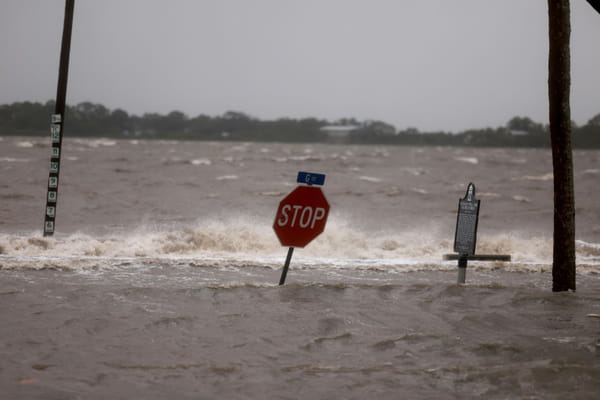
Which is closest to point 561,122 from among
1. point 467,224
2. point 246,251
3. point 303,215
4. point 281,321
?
point 467,224

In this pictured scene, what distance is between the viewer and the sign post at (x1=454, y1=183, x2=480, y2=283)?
23.7ft

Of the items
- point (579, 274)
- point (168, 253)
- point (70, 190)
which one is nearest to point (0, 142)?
point (70, 190)

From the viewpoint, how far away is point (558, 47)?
6938mm

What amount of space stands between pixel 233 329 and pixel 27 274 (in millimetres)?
3907

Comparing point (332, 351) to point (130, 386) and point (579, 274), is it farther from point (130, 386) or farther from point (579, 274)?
point (579, 274)

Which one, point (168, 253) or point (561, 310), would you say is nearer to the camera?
point (561, 310)

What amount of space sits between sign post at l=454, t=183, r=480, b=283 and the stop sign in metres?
1.53

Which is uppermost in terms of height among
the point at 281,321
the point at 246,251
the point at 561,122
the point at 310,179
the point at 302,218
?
the point at 561,122

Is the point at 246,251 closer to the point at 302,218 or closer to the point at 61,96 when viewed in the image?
the point at 61,96

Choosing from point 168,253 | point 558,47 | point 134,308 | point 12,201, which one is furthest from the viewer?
point 12,201

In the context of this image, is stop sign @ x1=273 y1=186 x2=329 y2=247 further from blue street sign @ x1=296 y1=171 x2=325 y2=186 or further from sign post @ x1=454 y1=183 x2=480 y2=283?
sign post @ x1=454 y1=183 x2=480 y2=283

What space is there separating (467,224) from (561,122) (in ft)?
4.86

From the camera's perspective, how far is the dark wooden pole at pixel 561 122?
692cm

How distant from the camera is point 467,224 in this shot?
7.30 m
